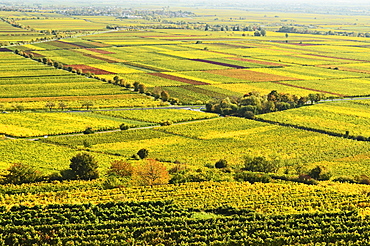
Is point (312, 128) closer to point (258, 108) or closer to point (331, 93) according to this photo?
point (258, 108)

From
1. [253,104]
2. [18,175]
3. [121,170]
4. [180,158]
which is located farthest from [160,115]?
[18,175]

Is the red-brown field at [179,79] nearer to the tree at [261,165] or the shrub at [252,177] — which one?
the tree at [261,165]

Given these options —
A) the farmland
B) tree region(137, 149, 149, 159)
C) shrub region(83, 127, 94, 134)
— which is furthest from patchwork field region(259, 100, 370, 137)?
tree region(137, 149, 149, 159)

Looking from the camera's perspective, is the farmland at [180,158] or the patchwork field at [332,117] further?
the patchwork field at [332,117]

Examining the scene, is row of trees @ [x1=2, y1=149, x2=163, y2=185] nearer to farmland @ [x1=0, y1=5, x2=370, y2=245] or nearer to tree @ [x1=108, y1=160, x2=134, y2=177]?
tree @ [x1=108, y1=160, x2=134, y2=177]

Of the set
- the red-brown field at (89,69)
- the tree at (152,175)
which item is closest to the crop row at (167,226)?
the tree at (152,175)

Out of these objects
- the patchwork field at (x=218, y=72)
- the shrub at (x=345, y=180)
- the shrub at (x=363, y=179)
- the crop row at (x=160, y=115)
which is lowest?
the crop row at (x=160, y=115)

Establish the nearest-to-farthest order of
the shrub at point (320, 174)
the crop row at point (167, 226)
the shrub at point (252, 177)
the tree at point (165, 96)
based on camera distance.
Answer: the crop row at point (167, 226), the shrub at point (252, 177), the shrub at point (320, 174), the tree at point (165, 96)
